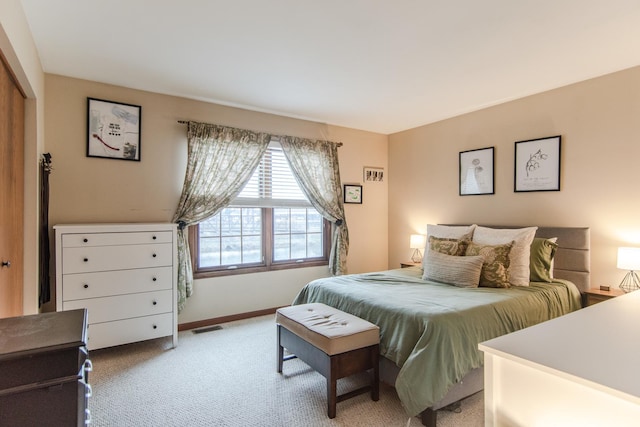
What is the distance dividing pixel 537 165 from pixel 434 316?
2.36 metres

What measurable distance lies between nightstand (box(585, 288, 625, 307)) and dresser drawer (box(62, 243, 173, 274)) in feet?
12.2

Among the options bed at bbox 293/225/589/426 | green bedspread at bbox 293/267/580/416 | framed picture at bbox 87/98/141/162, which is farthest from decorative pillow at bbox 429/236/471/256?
framed picture at bbox 87/98/141/162

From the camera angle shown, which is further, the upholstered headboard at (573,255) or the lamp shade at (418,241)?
the lamp shade at (418,241)

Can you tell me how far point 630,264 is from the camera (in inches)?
105

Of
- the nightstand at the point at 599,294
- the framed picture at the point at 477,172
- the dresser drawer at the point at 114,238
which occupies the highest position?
the framed picture at the point at 477,172

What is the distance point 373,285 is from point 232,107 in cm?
253

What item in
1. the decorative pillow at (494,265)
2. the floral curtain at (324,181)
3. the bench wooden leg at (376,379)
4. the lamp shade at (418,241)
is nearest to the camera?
the bench wooden leg at (376,379)

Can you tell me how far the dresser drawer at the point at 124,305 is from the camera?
280 cm

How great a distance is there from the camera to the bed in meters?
1.96

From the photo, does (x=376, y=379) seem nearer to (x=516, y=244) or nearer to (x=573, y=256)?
(x=516, y=244)

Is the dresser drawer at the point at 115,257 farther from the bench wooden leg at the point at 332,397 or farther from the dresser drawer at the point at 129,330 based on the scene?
the bench wooden leg at the point at 332,397

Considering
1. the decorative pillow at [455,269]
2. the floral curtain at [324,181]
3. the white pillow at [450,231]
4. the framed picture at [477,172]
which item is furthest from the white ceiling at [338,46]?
the decorative pillow at [455,269]

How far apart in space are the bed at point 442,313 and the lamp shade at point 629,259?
0.34 meters

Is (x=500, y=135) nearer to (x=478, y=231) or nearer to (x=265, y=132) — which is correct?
(x=478, y=231)
